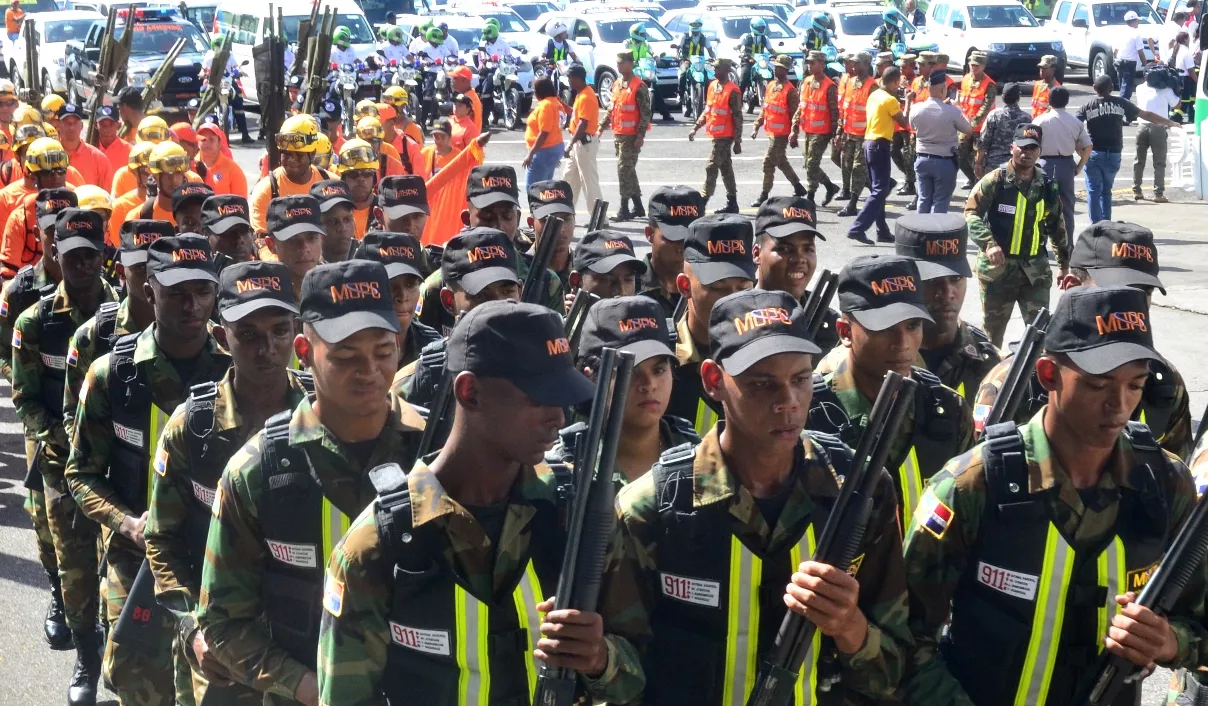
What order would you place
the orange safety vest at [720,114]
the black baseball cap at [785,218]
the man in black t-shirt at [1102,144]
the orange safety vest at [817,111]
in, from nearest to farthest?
the black baseball cap at [785,218] < the man in black t-shirt at [1102,144] < the orange safety vest at [720,114] < the orange safety vest at [817,111]

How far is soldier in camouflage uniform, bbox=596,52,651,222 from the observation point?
19.6 meters

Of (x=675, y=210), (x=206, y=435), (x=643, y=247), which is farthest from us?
(x=643, y=247)

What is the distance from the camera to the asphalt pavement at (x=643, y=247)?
7.29 m

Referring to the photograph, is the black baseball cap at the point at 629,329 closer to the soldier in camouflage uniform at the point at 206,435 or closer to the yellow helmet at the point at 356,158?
the soldier in camouflage uniform at the point at 206,435

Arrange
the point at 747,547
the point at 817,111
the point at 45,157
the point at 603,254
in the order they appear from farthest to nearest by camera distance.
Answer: the point at 817,111 < the point at 45,157 < the point at 603,254 < the point at 747,547

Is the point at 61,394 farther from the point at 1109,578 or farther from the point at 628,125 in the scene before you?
the point at 628,125

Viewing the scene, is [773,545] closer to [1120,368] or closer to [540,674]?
[540,674]

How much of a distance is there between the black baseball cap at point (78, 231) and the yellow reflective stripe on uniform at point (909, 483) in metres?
4.41

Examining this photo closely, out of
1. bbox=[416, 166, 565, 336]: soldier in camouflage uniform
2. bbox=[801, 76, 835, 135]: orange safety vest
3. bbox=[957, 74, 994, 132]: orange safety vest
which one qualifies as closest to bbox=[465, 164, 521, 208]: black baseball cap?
bbox=[416, 166, 565, 336]: soldier in camouflage uniform

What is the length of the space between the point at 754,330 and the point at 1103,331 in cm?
85

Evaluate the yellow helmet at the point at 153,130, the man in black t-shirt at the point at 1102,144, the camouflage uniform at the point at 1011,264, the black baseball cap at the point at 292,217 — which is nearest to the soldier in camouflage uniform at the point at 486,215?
the black baseball cap at the point at 292,217

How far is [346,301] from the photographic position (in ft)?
14.1

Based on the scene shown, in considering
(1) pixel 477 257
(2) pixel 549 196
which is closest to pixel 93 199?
(2) pixel 549 196

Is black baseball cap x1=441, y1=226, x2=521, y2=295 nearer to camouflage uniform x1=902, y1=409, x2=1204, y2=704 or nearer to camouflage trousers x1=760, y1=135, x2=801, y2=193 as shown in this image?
camouflage uniform x1=902, y1=409, x2=1204, y2=704
